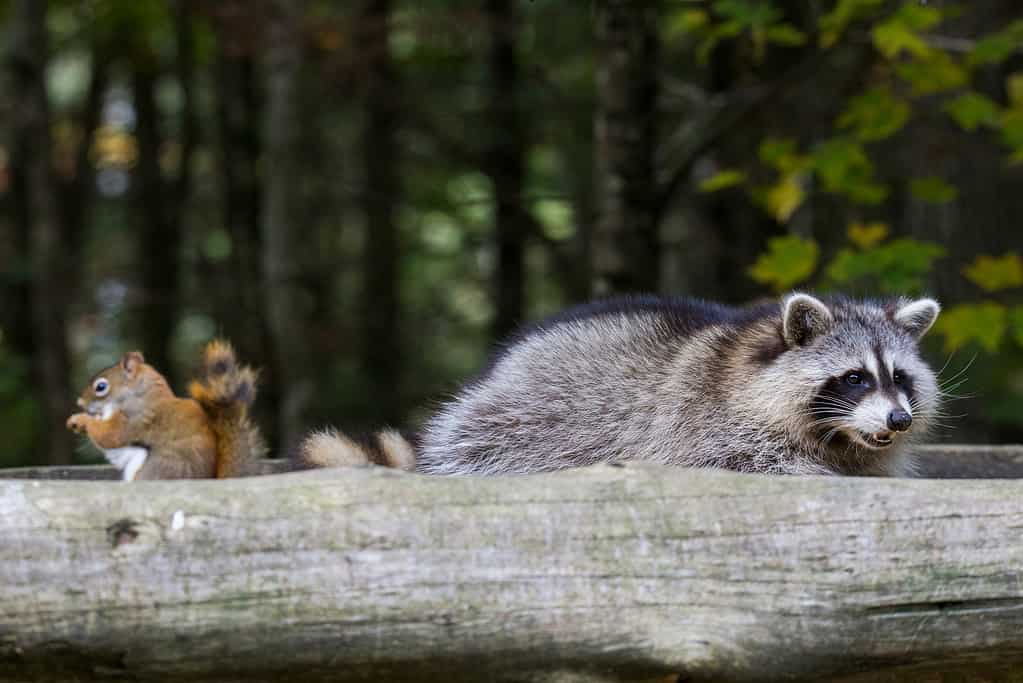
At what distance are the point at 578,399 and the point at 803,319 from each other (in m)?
0.69

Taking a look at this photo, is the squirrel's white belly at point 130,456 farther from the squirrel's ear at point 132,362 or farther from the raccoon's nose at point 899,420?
the raccoon's nose at point 899,420

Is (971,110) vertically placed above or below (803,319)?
above

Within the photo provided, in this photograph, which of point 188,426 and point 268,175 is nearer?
point 188,426

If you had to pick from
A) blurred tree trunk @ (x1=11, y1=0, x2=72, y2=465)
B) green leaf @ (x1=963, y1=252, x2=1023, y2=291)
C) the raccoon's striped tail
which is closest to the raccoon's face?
the raccoon's striped tail

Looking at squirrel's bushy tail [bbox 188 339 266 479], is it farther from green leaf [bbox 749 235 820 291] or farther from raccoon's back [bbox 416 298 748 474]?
green leaf [bbox 749 235 820 291]

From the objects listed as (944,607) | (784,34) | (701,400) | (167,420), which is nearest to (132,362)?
(167,420)

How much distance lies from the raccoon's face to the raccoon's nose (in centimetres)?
5

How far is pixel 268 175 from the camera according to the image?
7.48 meters

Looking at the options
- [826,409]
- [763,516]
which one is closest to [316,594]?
[763,516]

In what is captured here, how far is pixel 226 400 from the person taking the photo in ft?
10.1

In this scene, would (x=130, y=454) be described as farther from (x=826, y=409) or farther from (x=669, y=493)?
(x=826, y=409)

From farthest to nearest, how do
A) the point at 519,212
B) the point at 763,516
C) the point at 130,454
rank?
1. the point at 519,212
2. the point at 130,454
3. the point at 763,516

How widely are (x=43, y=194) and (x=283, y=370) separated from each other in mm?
1720

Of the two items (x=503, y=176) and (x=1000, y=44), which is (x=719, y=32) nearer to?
(x=1000, y=44)
